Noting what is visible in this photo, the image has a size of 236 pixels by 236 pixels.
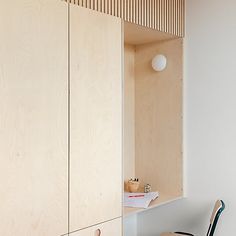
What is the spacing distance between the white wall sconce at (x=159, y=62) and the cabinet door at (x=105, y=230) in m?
1.35

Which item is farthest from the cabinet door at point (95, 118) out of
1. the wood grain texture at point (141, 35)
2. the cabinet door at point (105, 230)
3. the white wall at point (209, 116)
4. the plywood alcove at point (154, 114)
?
the white wall at point (209, 116)

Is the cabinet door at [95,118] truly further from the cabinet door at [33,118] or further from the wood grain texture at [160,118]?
the wood grain texture at [160,118]

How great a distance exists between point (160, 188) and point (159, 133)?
483mm

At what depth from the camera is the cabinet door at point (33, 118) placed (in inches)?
69.0

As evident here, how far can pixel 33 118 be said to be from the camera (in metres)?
1.87

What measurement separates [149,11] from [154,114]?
919mm

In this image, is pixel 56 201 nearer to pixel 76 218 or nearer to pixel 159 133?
pixel 76 218

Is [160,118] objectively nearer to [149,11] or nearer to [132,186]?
[132,186]

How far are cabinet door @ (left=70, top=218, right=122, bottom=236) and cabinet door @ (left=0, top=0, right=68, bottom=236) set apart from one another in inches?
7.3

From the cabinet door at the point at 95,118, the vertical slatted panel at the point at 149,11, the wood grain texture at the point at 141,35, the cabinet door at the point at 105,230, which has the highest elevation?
the vertical slatted panel at the point at 149,11

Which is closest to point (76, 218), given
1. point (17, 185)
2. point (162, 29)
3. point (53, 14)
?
point (17, 185)

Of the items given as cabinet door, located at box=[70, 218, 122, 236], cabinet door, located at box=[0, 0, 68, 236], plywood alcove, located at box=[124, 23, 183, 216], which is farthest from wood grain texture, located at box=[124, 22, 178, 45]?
cabinet door, located at box=[70, 218, 122, 236]

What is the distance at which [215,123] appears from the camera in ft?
9.38

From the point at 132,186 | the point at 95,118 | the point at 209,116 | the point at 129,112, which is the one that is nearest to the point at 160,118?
the point at 129,112
